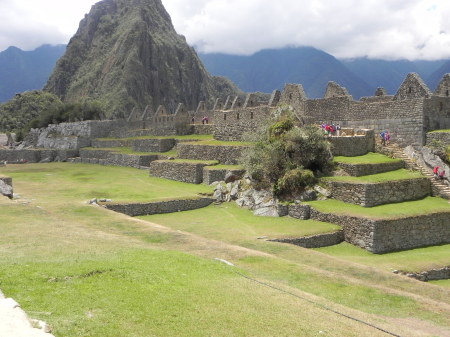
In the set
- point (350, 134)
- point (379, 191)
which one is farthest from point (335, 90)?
point (379, 191)

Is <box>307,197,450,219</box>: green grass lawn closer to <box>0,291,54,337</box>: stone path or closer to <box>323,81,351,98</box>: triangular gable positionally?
<box>323,81,351,98</box>: triangular gable

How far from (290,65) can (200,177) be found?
74.9 metres

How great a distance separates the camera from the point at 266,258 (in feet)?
44.3

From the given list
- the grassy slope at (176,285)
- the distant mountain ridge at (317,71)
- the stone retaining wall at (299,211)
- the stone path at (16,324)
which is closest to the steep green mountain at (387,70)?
the distant mountain ridge at (317,71)

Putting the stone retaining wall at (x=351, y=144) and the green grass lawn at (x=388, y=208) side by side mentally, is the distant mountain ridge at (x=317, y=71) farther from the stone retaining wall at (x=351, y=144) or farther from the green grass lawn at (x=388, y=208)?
the green grass lawn at (x=388, y=208)

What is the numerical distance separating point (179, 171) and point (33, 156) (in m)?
30.2

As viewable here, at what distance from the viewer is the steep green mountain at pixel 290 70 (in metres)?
78.5

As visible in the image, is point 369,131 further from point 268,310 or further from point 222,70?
point 222,70

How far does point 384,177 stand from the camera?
73.4 ft

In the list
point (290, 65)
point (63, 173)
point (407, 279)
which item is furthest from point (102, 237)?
point (290, 65)

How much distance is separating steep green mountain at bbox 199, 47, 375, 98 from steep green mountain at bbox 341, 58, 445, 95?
3.00m

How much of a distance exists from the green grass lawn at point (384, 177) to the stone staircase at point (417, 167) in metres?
0.47

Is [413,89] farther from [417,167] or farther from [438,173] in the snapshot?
[438,173]

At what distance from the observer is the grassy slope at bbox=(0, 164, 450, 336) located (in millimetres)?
7160
